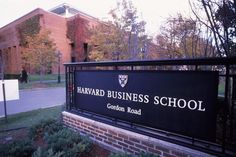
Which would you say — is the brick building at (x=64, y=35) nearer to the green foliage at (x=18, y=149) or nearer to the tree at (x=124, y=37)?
the tree at (x=124, y=37)

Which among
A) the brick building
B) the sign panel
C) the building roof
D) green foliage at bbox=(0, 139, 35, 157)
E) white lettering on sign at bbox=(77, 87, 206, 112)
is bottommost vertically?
green foliage at bbox=(0, 139, 35, 157)

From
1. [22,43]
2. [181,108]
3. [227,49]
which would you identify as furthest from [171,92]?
[22,43]

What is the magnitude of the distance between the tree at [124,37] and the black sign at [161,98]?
984 cm

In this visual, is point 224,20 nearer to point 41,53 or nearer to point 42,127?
point 42,127

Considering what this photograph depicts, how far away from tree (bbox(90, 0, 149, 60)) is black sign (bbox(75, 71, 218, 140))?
984 cm

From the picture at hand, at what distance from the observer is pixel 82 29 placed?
3584 centimetres

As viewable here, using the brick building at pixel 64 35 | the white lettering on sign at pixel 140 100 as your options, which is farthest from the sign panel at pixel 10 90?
the brick building at pixel 64 35

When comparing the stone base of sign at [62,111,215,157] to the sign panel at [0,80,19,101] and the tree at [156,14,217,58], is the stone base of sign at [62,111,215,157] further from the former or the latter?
the tree at [156,14,217,58]

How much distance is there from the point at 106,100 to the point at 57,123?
5.73 ft

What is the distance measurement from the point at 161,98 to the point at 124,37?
43.7ft

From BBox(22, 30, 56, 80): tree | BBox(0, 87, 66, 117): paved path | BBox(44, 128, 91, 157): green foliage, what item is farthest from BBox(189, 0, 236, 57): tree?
BBox(22, 30, 56, 80): tree

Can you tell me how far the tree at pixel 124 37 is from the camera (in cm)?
1522

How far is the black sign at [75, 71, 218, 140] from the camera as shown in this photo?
3.05 m

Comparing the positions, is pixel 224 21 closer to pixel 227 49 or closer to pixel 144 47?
pixel 227 49
